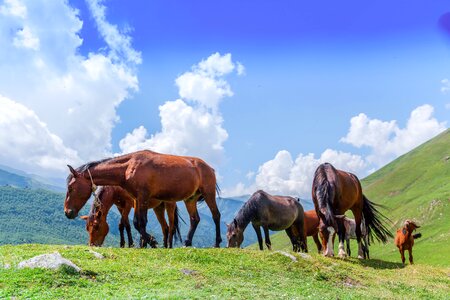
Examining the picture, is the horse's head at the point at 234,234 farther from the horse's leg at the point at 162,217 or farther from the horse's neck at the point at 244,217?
the horse's leg at the point at 162,217

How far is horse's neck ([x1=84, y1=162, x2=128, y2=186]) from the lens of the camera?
17844 mm

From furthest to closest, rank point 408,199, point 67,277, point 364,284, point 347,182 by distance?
point 408,199 → point 347,182 → point 364,284 → point 67,277

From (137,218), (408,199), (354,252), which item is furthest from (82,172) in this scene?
(408,199)

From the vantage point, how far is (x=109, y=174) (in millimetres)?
17891

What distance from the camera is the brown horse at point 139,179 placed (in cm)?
1739

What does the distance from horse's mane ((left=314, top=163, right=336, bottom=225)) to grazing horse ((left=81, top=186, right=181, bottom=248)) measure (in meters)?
6.55

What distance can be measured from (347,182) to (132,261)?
1154cm

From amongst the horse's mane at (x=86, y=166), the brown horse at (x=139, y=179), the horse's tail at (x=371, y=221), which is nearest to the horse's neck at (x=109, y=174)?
the brown horse at (x=139, y=179)

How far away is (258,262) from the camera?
47.8ft

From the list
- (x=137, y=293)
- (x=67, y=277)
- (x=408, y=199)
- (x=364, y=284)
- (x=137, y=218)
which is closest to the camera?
(x=137, y=293)

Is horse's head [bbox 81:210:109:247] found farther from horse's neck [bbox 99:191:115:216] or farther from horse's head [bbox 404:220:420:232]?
horse's head [bbox 404:220:420:232]

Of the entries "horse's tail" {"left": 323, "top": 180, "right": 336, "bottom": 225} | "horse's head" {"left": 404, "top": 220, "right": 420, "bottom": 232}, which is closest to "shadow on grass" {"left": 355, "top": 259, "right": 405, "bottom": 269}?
"horse's tail" {"left": 323, "top": 180, "right": 336, "bottom": 225}

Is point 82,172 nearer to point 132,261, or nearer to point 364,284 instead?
point 132,261

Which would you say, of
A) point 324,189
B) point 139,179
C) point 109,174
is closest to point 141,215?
point 139,179
